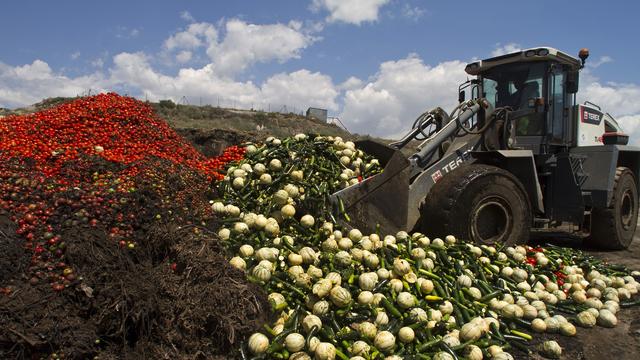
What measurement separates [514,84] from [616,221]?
3.54 m

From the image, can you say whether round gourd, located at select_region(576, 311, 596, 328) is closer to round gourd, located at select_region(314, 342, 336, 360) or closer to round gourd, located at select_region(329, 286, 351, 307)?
round gourd, located at select_region(329, 286, 351, 307)

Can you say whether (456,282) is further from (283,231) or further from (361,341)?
(283,231)

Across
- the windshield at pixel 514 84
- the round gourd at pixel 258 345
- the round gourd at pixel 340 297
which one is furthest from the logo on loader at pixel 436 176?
the round gourd at pixel 258 345

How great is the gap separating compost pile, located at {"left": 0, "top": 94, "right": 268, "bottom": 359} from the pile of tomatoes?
17mm

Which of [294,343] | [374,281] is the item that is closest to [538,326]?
[374,281]

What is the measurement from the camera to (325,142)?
8391 millimetres

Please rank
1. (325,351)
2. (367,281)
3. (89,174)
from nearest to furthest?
(325,351), (367,281), (89,174)

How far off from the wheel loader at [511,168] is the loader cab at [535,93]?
0.02 metres

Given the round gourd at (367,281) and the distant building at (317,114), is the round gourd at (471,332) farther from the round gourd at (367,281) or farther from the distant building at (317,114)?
the distant building at (317,114)

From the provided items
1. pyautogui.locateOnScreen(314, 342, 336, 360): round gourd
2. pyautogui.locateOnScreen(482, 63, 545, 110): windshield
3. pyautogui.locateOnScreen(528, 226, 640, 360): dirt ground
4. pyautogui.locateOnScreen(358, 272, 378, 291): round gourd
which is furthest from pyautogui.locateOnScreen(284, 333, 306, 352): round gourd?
pyautogui.locateOnScreen(482, 63, 545, 110): windshield

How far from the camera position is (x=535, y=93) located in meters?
9.18

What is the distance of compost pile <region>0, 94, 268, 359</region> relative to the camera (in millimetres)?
3857

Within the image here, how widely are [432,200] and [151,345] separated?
4724 mm

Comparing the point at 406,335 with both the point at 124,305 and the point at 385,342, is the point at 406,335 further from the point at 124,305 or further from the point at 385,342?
the point at 124,305
